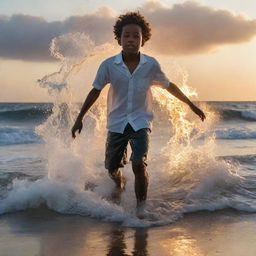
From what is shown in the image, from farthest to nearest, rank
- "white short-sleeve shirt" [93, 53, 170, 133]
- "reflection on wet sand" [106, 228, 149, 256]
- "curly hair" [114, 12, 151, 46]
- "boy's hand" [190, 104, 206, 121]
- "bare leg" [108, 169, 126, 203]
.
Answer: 1. "bare leg" [108, 169, 126, 203]
2. "boy's hand" [190, 104, 206, 121]
3. "curly hair" [114, 12, 151, 46]
4. "white short-sleeve shirt" [93, 53, 170, 133]
5. "reflection on wet sand" [106, 228, 149, 256]

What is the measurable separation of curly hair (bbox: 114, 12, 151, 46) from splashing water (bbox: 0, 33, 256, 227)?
121 cm

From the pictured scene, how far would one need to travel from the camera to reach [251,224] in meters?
4.27

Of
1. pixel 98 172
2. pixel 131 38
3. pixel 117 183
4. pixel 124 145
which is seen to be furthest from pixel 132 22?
pixel 98 172

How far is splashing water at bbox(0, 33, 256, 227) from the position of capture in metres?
4.90

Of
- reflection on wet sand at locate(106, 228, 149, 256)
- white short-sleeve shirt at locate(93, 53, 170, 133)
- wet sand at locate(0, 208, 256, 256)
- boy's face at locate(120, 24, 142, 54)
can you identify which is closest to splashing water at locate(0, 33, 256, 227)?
wet sand at locate(0, 208, 256, 256)

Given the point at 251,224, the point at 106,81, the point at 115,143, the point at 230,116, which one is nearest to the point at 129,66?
the point at 106,81

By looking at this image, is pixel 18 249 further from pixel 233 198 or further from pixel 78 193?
pixel 233 198

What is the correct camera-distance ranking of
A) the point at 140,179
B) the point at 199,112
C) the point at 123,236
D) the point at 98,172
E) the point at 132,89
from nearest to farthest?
the point at 123,236, the point at 132,89, the point at 140,179, the point at 199,112, the point at 98,172

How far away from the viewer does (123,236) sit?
152 inches

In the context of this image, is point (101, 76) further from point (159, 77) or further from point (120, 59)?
point (159, 77)

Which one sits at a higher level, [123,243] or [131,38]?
[131,38]

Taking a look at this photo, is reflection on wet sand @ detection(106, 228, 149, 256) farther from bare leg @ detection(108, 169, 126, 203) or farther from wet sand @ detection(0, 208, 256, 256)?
bare leg @ detection(108, 169, 126, 203)

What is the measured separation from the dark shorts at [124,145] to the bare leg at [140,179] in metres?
0.06

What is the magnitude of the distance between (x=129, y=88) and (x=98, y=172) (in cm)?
213
